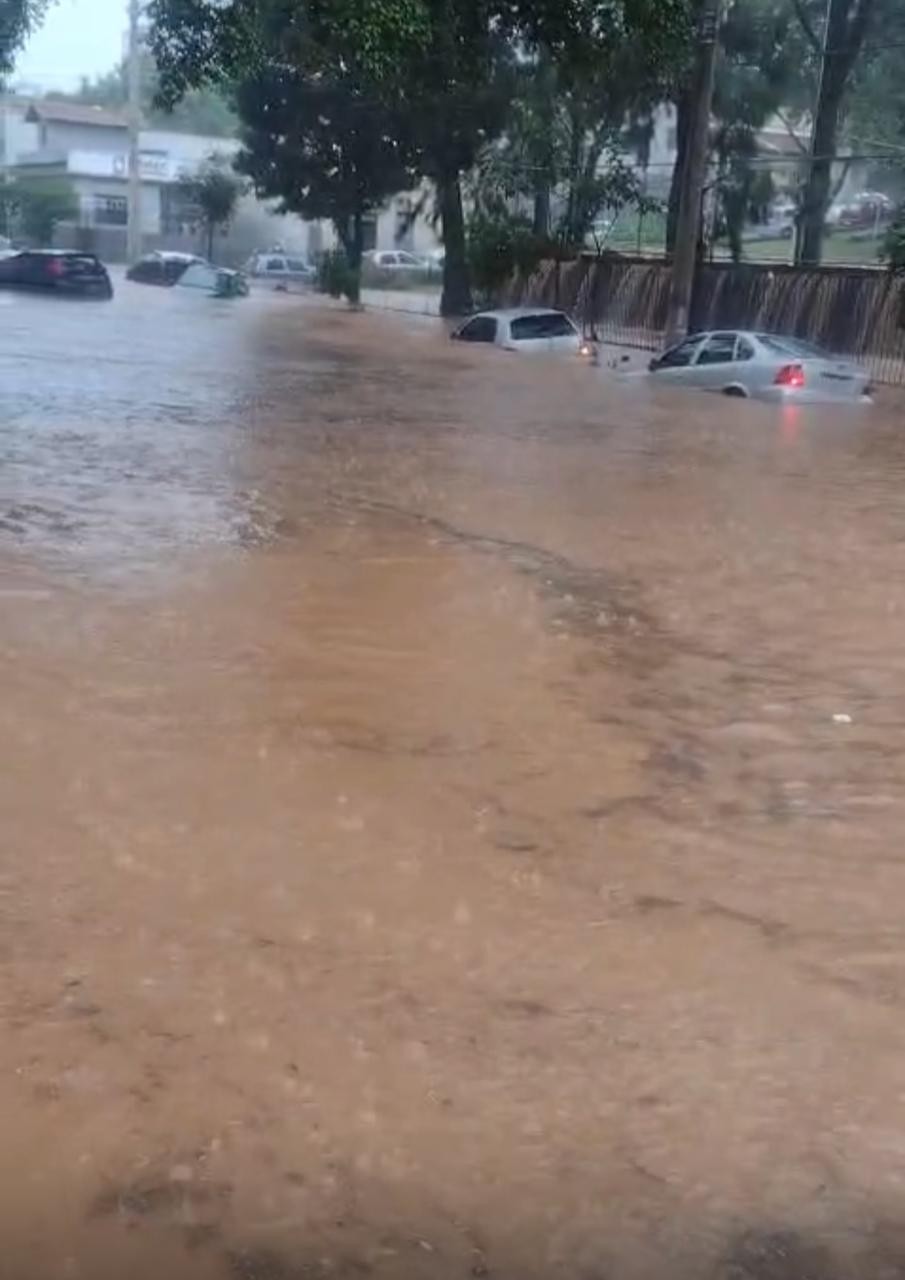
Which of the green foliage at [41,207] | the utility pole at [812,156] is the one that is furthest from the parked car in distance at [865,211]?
the green foliage at [41,207]

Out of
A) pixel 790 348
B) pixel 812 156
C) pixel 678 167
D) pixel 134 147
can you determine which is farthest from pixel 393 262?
pixel 790 348

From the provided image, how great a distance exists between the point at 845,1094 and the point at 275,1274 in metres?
1.46

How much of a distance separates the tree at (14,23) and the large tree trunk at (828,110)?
13721 millimetres

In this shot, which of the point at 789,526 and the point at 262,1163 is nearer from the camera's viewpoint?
the point at 262,1163

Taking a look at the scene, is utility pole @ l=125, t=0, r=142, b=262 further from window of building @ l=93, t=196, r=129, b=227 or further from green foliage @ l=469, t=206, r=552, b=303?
green foliage @ l=469, t=206, r=552, b=303

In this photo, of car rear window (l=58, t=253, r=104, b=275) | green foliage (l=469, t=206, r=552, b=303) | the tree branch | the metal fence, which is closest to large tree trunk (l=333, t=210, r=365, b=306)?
car rear window (l=58, t=253, r=104, b=275)

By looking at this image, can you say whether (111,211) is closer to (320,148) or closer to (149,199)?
(149,199)

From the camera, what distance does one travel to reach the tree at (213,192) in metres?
55.4

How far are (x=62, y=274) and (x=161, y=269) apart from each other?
28.9 feet

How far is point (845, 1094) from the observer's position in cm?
392

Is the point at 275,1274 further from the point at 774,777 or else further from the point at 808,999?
the point at 774,777

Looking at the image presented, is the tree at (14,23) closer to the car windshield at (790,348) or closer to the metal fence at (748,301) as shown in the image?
the car windshield at (790,348)

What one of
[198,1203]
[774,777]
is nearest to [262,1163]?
[198,1203]

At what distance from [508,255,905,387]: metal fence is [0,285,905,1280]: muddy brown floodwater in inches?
588
